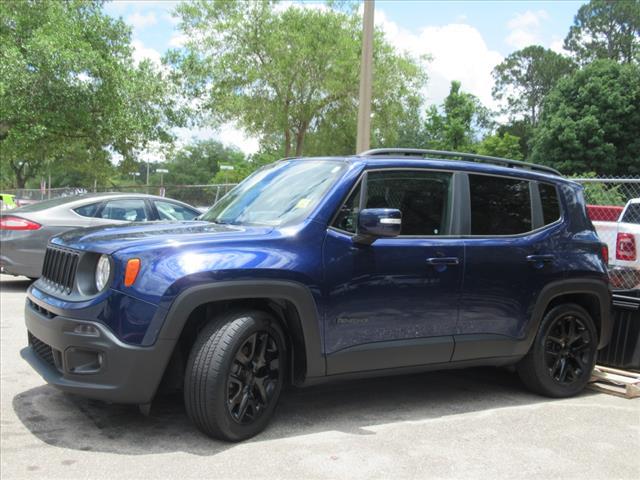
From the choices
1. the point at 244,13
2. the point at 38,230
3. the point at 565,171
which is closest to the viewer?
the point at 38,230

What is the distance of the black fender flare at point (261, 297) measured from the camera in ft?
11.8

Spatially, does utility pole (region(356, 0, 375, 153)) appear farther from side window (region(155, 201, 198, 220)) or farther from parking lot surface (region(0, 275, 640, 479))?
parking lot surface (region(0, 275, 640, 479))

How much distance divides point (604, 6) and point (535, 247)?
7114cm

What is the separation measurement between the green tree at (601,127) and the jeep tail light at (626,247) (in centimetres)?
4305

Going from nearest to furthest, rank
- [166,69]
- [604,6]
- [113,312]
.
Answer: [113,312] → [166,69] → [604,6]

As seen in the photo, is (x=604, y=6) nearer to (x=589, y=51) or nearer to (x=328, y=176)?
(x=589, y=51)

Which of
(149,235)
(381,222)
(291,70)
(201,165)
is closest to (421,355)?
(381,222)

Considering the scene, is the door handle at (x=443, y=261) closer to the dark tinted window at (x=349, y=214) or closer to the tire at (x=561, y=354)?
the dark tinted window at (x=349, y=214)

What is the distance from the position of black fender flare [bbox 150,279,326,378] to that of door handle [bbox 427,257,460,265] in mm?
945

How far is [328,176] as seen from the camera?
4418 mm

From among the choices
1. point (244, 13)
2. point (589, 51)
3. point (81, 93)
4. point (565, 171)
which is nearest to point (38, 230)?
point (81, 93)

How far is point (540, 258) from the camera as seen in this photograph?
196 inches

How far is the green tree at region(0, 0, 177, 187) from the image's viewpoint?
49.9ft

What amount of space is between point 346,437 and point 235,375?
84cm
